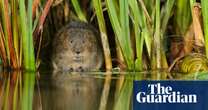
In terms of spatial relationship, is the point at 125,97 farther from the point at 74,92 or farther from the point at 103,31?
the point at 103,31

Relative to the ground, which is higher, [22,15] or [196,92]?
[22,15]

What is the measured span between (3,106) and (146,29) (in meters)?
1.25

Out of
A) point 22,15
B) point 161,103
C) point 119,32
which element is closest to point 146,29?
point 119,32

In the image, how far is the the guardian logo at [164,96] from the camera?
11.0 ft

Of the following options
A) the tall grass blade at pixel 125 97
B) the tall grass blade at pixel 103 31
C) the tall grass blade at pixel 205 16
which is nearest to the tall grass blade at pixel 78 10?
the tall grass blade at pixel 103 31

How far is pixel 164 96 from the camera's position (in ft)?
11.1

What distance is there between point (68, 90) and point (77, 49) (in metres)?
0.83

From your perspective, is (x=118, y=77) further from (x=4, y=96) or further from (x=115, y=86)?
(x=4, y=96)

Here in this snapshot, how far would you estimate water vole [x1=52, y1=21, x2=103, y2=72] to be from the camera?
4621 millimetres

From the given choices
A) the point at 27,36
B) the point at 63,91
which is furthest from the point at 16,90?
the point at 27,36

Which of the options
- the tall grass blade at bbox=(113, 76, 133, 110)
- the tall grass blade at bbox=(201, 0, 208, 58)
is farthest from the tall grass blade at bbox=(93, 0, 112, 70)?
the tall grass blade at bbox=(201, 0, 208, 58)

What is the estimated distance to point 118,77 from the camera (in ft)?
14.0

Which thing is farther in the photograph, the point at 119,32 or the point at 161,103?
the point at 119,32

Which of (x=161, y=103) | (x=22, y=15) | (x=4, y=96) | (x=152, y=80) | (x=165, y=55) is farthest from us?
(x=165, y=55)
